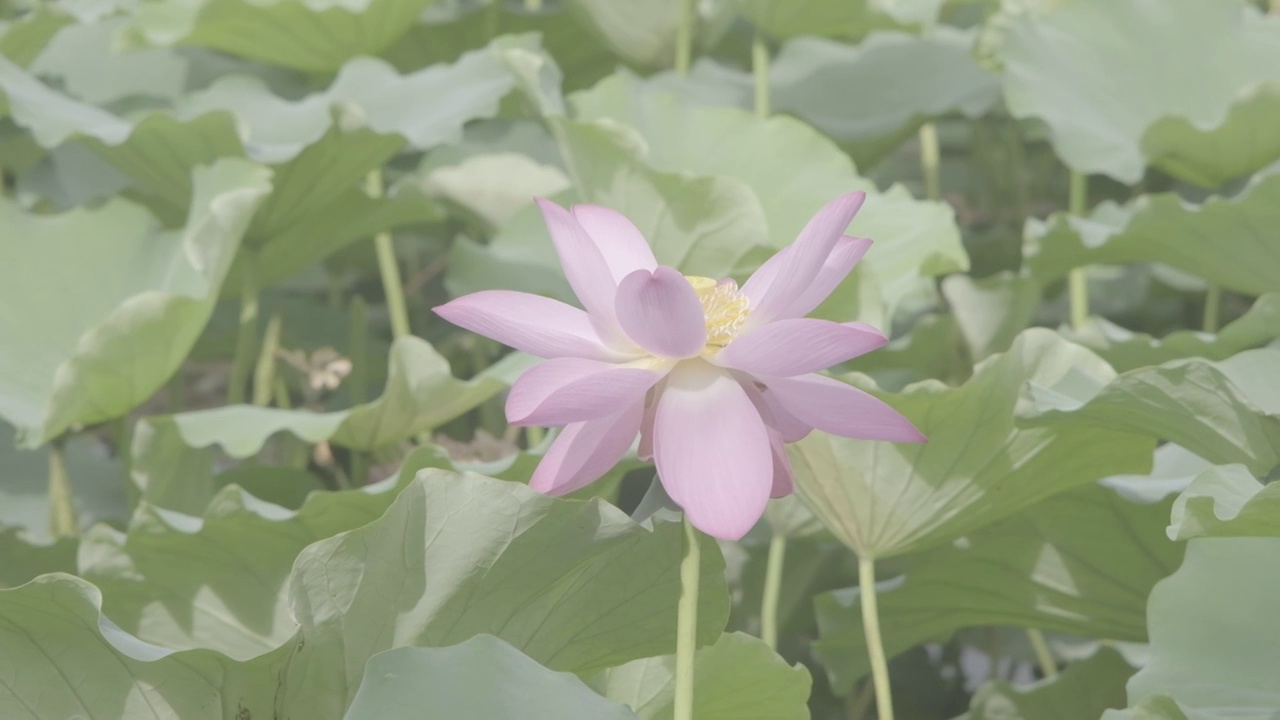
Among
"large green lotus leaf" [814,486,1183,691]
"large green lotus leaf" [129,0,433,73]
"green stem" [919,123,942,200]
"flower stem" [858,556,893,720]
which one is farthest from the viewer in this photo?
"green stem" [919,123,942,200]

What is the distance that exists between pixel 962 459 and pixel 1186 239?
36 cm

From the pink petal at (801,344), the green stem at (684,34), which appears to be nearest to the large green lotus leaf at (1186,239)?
the green stem at (684,34)

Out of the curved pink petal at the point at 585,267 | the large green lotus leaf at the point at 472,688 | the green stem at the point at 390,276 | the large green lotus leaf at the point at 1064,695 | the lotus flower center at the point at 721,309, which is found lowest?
the large green lotus leaf at the point at 1064,695

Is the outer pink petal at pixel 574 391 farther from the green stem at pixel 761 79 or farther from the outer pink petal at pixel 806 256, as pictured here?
the green stem at pixel 761 79

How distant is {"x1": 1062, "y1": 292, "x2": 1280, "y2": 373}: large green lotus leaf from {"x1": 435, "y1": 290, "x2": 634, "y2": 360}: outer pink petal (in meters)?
0.46

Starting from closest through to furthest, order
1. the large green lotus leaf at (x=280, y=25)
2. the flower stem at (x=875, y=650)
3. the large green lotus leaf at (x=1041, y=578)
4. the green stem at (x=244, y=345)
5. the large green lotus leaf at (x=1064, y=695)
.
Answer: the flower stem at (x=875, y=650) → the large green lotus leaf at (x=1041, y=578) → the large green lotus leaf at (x=1064, y=695) → the green stem at (x=244, y=345) → the large green lotus leaf at (x=280, y=25)

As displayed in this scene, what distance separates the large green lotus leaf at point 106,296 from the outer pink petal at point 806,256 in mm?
524

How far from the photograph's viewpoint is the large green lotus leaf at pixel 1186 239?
37.4 inches

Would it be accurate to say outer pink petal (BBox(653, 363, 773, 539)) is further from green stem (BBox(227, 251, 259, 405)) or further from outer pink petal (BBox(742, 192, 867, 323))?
green stem (BBox(227, 251, 259, 405))

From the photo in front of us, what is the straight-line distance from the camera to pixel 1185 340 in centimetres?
85

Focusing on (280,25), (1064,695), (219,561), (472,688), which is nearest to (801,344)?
(472,688)

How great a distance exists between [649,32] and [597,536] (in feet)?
3.08

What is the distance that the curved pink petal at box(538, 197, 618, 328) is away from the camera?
1.63ft

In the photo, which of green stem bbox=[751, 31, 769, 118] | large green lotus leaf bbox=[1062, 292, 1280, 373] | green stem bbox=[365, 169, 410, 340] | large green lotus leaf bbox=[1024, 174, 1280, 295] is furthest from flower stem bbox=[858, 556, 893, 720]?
green stem bbox=[751, 31, 769, 118]
